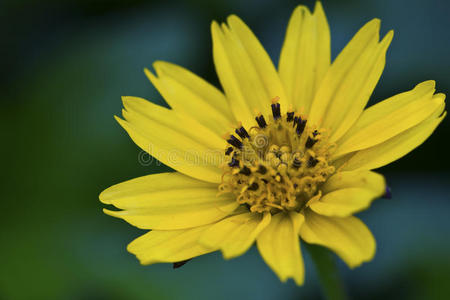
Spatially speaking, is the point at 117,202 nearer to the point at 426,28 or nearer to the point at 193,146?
the point at 193,146

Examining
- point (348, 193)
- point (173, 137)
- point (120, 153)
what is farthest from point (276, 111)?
point (120, 153)

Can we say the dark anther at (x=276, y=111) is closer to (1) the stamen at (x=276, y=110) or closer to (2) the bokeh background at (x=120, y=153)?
(1) the stamen at (x=276, y=110)

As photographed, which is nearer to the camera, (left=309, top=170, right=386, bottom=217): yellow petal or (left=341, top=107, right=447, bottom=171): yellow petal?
(left=309, top=170, right=386, bottom=217): yellow petal

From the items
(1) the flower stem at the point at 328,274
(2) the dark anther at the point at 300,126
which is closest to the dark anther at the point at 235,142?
(2) the dark anther at the point at 300,126

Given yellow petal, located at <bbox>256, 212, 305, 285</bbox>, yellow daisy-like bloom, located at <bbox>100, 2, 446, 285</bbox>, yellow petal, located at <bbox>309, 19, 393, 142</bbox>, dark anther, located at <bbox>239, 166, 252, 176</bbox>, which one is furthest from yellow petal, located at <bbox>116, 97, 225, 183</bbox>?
yellow petal, located at <bbox>309, 19, 393, 142</bbox>

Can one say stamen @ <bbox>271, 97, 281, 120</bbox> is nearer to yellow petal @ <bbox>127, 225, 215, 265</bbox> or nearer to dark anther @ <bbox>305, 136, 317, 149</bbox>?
dark anther @ <bbox>305, 136, 317, 149</bbox>

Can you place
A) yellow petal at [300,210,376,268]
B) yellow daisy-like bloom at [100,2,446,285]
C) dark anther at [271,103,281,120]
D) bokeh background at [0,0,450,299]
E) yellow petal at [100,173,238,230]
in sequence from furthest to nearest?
bokeh background at [0,0,450,299] < dark anther at [271,103,281,120] < yellow petal at [100,173,238,230] < yellow daisy-like bloom at [100,2,446,285] < yellow petal at [300,210,376,268]
